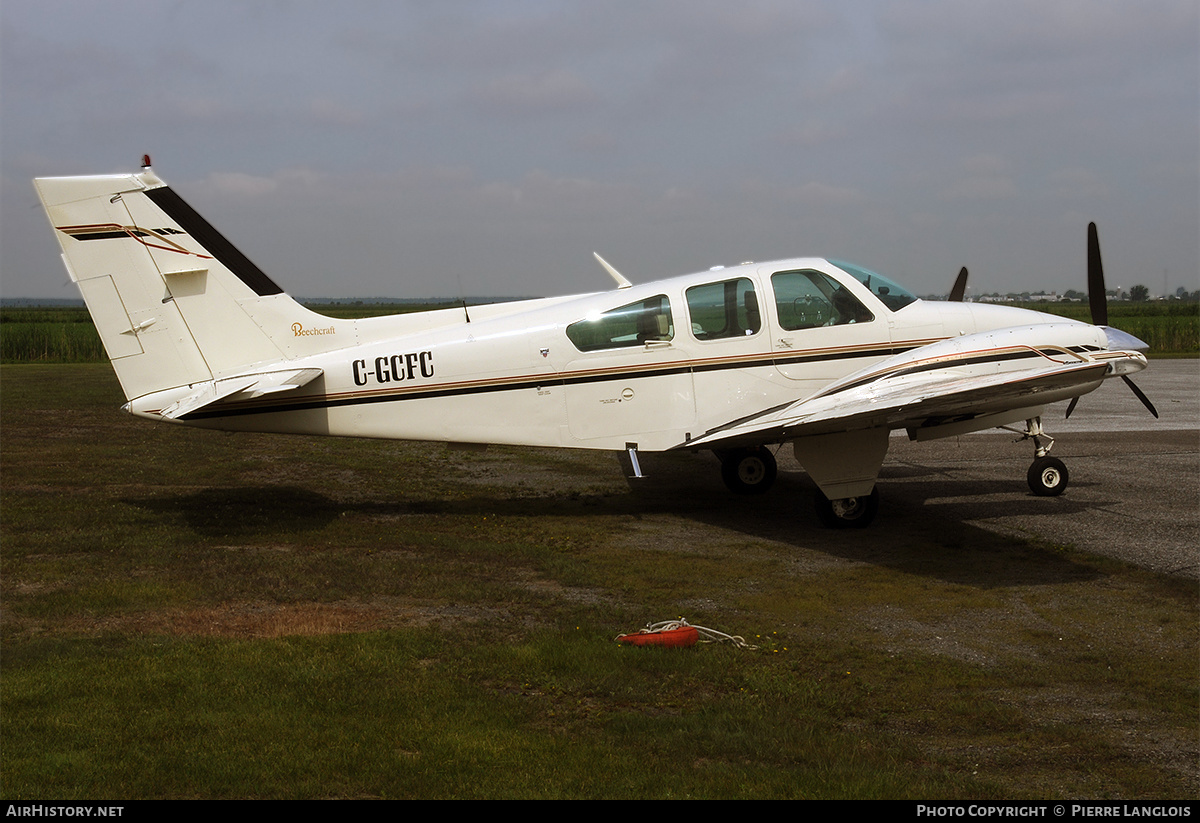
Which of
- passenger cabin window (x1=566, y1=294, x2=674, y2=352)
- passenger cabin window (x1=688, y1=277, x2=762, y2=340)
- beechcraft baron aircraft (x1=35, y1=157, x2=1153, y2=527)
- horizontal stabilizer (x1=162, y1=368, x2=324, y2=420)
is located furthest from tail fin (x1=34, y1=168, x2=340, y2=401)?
passenger cabin window (x1=688, y1=277, x2=762, y2=340)

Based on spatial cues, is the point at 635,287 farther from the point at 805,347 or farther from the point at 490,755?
the point at 490,755

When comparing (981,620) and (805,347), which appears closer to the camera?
(981,620)

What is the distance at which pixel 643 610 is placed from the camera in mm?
7426

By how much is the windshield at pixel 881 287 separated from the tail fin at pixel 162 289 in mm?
5936

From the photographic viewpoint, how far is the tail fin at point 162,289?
32.3 feet

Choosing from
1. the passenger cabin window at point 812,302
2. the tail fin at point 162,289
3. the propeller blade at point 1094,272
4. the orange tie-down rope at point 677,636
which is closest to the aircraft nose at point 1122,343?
the propeller blade at point 1094,272

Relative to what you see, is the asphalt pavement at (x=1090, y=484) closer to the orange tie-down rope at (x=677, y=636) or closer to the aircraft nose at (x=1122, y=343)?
the aircraft nose at (x=1122, y=343)

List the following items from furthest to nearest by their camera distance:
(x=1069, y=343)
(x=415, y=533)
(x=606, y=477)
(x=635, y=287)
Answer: (x=606, y=477) → (x=635, y=287) → (x=415, y=533) → (x=1069, y=343)

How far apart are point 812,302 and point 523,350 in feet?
10.7

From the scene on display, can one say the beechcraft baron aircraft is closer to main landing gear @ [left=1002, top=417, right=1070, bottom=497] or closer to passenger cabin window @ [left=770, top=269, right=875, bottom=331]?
passenger cabin window @ [left=770, top=269, right=875, bottom=331]

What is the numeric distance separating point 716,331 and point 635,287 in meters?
1.11

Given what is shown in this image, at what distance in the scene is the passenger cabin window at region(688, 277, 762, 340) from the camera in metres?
10.3

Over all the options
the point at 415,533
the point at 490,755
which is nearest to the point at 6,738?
the point at 490,755

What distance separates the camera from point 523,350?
10359mm
